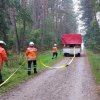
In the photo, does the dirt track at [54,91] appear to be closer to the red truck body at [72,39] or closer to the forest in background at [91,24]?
the red truck body at [72,39]

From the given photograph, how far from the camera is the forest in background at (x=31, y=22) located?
26.7 m

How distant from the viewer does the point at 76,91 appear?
1273cm

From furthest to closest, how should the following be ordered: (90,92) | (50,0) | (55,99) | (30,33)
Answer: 1. (50,0)
2. (30,33)
3. (90,92)
4. (55,99)

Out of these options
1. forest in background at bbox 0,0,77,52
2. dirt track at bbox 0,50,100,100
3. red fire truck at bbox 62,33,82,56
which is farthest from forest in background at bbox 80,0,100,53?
dirt track at bbox 0,50,100,100

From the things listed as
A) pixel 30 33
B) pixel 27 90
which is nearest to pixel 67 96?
pixel 27 90

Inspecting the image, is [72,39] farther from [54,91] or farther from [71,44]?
[54,91]

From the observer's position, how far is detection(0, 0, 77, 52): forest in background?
26723 mm

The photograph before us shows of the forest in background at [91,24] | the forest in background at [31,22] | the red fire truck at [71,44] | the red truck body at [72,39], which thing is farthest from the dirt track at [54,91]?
the forest in background at [91,24]

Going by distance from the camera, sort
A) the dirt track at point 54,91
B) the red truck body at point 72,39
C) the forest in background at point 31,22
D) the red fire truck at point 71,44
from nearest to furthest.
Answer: the dirt track at point 54,91 < the forest in background at point 31,22 < the red fire truck at point 71,44 < the red truck body at point 72,39

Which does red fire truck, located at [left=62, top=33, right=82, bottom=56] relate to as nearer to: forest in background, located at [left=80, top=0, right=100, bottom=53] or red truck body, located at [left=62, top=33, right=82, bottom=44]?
red truck body, located at [left=62, top=33, right=82, bottom=44]

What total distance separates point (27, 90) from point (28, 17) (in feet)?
55.6

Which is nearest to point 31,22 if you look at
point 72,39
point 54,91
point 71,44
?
point 71,44

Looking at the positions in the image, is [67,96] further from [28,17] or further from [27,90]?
[28,17]

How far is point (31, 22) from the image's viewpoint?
105 feet
